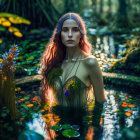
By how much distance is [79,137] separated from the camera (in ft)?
6.73

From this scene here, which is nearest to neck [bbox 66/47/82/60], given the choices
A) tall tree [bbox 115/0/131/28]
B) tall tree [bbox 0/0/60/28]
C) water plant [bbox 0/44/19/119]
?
water plant [bbox 0/44/19/119]

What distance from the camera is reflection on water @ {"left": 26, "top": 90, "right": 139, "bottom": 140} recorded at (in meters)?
2.12

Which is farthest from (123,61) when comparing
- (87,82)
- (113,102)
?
(87,82)

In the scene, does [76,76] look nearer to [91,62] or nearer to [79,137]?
[91,62]

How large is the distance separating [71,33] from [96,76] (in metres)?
0.51

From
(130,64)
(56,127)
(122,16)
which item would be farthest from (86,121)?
(122,16)

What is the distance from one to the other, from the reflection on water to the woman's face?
2.46 feet

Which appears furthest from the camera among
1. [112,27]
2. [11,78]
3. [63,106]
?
[112,27]

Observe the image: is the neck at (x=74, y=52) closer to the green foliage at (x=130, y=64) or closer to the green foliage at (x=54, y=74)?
the green foliage at (x=54, y=74)

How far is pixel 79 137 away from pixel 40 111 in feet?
2.34

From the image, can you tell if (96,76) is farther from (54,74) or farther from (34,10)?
(34,10)

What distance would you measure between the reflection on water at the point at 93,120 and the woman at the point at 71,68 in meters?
0.12

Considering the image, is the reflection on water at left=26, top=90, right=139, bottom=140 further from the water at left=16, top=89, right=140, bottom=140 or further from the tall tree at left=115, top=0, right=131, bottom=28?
the tall tree at left=115, top=0, right=131, bottom=28

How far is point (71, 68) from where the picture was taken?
7.95 ft
